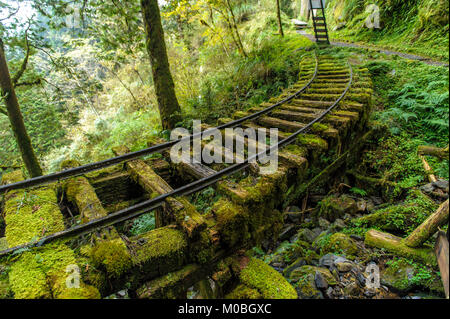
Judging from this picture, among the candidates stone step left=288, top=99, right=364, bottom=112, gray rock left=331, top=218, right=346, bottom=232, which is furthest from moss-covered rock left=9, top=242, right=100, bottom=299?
stone step left=288, top=99, right=364, bottom=112

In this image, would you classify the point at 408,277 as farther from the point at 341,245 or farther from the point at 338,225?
the point at 338,225

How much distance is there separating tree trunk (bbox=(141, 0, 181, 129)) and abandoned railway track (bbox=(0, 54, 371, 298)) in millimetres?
2680

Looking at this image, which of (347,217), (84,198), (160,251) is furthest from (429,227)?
(84,198)

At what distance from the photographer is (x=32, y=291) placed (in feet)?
4.75

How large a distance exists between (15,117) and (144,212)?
20.0ft

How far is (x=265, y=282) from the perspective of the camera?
2021 mm

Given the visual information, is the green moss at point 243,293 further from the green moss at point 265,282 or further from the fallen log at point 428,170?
the fallen log at point 428,170

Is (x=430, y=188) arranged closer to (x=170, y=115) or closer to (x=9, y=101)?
(x=170, y=115)

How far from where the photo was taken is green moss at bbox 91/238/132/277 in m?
1.64

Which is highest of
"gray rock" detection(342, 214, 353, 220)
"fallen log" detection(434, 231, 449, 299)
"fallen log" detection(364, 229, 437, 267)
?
"fallen log" detection(434, 231, 449, 299)

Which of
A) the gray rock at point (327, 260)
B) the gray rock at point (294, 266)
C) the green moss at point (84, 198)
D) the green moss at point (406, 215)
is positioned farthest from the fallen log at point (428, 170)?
the green moss at point (84, 198)

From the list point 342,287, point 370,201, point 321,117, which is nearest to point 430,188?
point 370,201

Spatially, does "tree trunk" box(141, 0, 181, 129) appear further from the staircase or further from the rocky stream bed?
the staircase

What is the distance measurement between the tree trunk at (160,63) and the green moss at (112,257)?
4.71 metres
